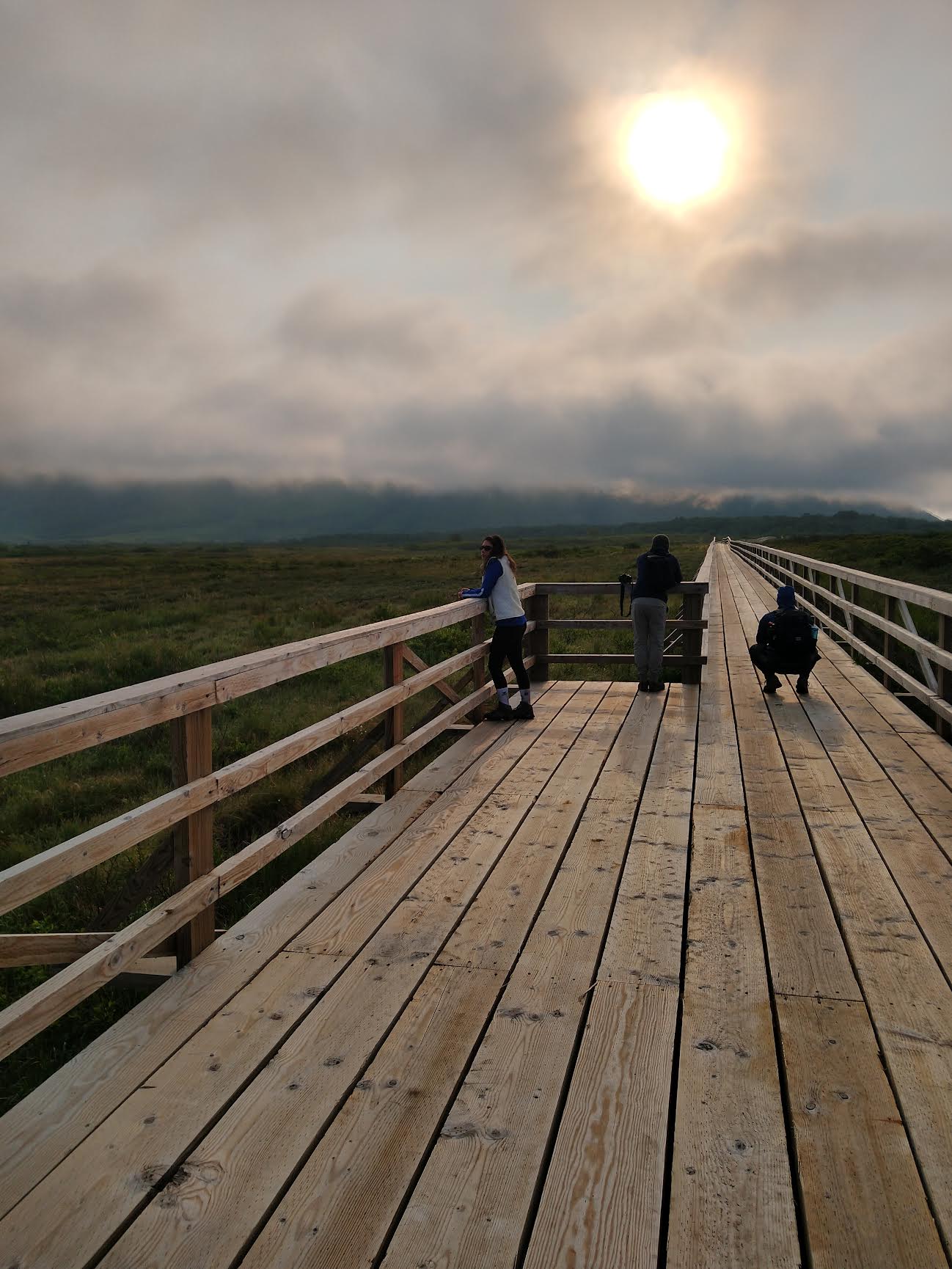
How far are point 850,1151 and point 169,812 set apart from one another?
7.93ft

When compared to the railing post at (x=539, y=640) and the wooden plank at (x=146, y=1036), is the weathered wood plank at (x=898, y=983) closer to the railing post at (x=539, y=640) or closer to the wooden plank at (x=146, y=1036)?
the wooden plank at (x=146, y=1036)

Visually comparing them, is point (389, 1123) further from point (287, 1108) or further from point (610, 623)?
point (610, 623)

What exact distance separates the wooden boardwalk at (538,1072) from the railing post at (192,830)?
153 mm

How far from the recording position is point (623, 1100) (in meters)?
2.48

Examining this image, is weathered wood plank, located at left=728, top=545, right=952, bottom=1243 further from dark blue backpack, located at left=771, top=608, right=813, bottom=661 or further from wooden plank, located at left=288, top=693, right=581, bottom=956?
dark blue backpack, located at left=771, top=608, right=813, bottom=661

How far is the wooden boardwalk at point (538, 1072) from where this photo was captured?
204 centimetres

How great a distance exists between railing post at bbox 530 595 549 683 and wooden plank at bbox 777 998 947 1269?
677 centimetres

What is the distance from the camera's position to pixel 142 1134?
2400 millimetres

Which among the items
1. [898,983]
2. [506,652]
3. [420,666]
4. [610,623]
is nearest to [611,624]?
[610,623]

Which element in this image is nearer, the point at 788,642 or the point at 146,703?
the point at 146,703

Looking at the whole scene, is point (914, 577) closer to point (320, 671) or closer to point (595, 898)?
point (320, 671)

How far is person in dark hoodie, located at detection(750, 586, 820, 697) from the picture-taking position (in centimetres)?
855

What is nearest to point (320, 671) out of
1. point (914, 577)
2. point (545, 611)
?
point (545, 611)

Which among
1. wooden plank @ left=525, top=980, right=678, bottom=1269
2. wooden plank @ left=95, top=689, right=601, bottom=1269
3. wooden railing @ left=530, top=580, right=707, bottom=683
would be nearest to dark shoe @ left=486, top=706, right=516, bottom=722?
wooden railing @ left=530, top=580, right=707, bottom=683
